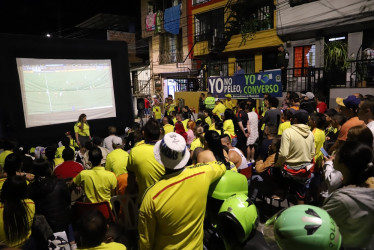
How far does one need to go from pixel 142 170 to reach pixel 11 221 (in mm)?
1374

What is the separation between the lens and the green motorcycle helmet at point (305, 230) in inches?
58.5

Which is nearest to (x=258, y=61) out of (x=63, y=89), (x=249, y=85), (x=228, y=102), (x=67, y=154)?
(x=249, y=85)

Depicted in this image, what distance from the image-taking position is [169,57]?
24.7 m

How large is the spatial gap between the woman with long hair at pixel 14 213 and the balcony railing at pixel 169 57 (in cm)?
2110

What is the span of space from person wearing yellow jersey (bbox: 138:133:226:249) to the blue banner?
28.3 feet

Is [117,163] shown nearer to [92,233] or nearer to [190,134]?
[92,233]

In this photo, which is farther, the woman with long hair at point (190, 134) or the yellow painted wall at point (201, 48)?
the yellow painted wall at point (201, 48)

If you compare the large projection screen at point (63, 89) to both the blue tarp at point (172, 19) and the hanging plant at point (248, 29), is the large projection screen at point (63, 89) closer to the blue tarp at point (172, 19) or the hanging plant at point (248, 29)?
the hanging plant at point (248, 29)

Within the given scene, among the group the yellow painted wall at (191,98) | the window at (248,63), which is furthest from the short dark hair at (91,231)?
the window at (248,63)

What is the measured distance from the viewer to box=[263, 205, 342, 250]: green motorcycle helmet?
4.87 feet

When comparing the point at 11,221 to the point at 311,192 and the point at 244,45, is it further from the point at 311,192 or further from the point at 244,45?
the point at 244,45

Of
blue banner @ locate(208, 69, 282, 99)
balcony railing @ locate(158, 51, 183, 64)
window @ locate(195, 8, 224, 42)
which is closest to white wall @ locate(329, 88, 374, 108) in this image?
blue banner @ locate(208, 69, 282, 99)

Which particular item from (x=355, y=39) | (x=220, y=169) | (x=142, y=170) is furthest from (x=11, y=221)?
(x=355, y=39)

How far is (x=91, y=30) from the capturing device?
104ft
